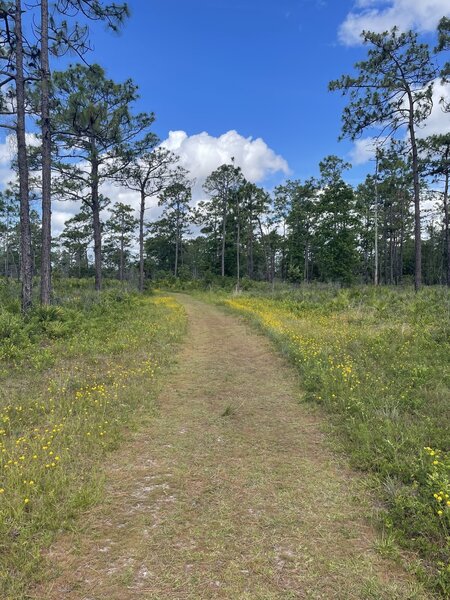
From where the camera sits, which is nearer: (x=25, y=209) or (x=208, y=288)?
(x=25, y=209)

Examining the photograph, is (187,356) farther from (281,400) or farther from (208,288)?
(208,288)

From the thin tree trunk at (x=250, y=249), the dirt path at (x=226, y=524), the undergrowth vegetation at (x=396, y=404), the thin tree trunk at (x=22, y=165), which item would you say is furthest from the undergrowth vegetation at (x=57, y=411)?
the thin tree trunk at (x=250, y=249)

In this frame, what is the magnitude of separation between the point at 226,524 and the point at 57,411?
2.91 m

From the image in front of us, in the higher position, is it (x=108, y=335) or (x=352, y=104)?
(x=352, y=104)

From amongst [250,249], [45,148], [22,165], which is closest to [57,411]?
[22,165]

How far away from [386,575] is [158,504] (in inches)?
69.2

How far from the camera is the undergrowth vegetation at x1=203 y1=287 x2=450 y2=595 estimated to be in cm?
269

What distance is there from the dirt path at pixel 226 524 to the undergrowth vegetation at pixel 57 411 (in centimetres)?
21

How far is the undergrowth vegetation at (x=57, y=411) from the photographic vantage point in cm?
265

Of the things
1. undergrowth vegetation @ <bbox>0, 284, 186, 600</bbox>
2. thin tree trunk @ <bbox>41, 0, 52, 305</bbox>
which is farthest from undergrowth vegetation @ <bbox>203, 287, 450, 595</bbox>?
thin tree trunk @ <bbox>41, 0, 52, 305</bbox>

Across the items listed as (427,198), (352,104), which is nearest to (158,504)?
(352,104)

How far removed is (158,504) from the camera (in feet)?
9.79

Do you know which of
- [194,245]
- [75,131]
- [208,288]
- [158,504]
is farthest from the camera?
[194,245]

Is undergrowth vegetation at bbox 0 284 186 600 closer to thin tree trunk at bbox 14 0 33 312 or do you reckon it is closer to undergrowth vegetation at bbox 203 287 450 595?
thin tree trunk at bbox 14 0 33 312
